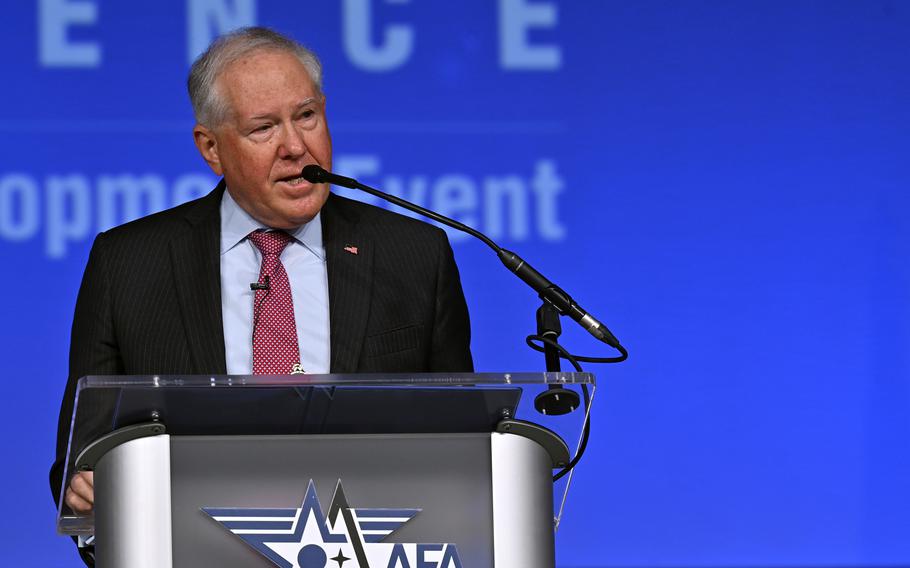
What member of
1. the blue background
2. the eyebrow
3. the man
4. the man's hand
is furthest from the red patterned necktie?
the blue background

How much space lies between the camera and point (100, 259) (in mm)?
2357

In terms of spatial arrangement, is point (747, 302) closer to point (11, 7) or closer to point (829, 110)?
point (829, 110)

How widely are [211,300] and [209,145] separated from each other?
13.5 inches

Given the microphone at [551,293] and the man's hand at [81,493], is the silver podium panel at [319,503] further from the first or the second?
the microphone at [551,293]

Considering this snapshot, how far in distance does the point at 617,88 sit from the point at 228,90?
176 centimetres

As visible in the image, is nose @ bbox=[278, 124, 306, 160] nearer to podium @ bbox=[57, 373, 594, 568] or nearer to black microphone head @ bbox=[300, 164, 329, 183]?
black microphone head @ bbox=[300, 164, 329, 183]

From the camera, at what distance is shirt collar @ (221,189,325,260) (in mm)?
2346

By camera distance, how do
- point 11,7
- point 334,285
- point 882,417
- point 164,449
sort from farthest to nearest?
point 882,417 → point 11,7 → point 334,285 → point 164,449

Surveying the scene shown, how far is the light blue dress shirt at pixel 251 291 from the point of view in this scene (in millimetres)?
2221

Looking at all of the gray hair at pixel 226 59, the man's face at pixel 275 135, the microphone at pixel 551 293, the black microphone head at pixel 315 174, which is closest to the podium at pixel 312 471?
the microphone at pixel 551 293

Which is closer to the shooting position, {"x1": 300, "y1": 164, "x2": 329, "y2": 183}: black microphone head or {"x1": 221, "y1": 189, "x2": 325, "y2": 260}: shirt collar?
{"x1": 300, "y1": 164, "x2": 329, "y2": 183}: black microphone head

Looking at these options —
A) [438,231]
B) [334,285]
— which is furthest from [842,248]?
[334,285]

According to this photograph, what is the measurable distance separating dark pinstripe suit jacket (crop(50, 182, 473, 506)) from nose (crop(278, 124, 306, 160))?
0.15m

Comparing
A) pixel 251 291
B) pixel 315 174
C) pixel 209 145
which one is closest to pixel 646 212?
pixel 209 145
